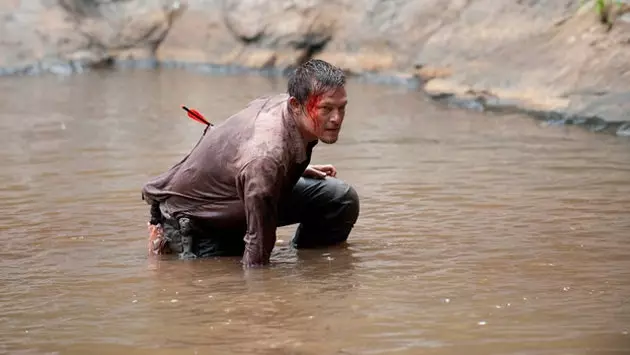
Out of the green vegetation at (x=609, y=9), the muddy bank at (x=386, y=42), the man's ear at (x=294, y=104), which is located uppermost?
the man's ear at (x=294, y=104)

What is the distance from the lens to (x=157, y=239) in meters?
5.72

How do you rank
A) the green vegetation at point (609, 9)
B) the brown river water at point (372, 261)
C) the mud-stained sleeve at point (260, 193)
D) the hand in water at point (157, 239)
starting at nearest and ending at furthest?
1. the brown river water at point (372, 261)
2. the mud-stained sleeve at point (260, 193)
3. the hand in water at point (157, 239)
4. the green vegetation at point (609, 9)

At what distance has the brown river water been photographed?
4.21 m

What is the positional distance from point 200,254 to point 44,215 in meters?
Result: 1.86

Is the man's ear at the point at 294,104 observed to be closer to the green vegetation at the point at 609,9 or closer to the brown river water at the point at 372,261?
the brown river water at the point at 372,261

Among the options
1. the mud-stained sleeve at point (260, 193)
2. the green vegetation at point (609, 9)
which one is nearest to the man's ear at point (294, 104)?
the mud-stained sleeve at point (260, 193)

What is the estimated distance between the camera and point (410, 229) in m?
6.35

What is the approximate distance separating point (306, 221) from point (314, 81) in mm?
1083

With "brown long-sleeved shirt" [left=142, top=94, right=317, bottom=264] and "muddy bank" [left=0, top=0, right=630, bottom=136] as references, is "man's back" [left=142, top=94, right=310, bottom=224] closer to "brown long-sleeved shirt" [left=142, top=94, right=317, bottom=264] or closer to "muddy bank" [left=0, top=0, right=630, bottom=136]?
"brown long-sleeved shirt" [left=142, top=94, right=317, bottom=264]

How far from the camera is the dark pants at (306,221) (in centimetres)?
559

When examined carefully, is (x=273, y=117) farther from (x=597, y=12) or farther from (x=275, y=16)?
(x=275, y=16)

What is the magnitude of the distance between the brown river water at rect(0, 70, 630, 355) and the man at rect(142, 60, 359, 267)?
0.55 ft

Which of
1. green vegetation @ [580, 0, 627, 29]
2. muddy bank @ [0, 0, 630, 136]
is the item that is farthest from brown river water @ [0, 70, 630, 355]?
green vegetation @ [580, 0, 627, 29]

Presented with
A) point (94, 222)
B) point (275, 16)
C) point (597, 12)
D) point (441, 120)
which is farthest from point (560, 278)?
point (275, 16)
